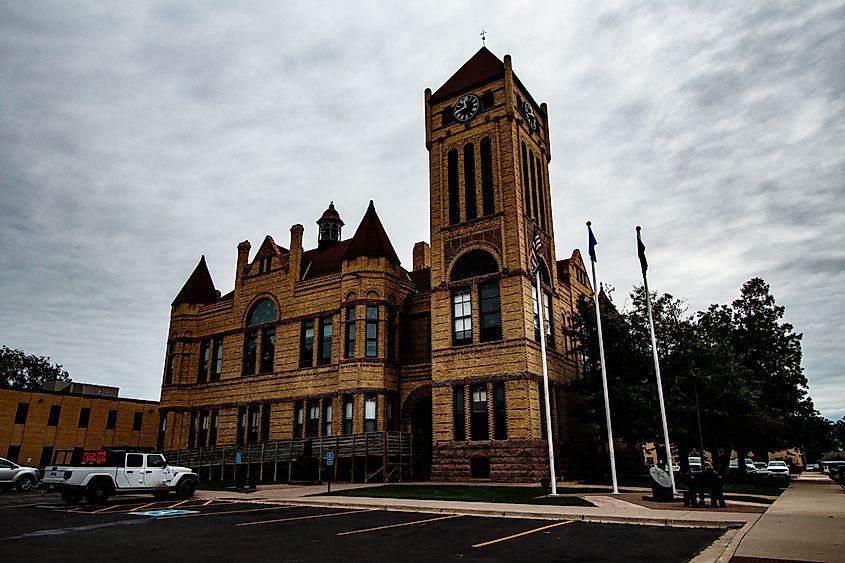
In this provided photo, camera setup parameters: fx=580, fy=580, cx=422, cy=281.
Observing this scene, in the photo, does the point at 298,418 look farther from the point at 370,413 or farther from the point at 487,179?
the point at 487,179

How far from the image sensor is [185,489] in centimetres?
2300

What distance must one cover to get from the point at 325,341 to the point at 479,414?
11.5 metres

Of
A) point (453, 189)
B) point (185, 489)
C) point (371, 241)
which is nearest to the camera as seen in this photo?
point (185, 489)

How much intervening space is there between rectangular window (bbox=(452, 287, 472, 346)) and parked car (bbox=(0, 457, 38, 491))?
904 inches

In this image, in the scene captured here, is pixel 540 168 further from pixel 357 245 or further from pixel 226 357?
pixel 226 357

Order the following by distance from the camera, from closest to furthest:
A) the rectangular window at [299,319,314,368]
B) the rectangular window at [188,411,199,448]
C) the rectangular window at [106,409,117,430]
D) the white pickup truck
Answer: the white pickup truck
the rectangular window at [299,319,314,368]
the rectangular window at [188,411,199,448]
the rectangular window at [106,409,117,430]

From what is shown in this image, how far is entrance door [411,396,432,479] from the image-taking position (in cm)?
3291

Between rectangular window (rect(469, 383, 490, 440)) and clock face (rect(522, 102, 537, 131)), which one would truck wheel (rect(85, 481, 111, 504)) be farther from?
clock face (rect(522, 102, 537, 131))

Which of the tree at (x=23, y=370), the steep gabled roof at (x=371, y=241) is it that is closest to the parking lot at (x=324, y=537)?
the steep gabled roof at (x=371, y=241)

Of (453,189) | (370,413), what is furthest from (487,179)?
(370,413)

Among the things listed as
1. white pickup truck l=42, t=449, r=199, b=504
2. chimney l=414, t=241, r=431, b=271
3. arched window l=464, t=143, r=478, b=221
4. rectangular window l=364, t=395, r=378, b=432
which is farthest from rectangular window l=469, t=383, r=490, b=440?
chimney l=414, t=241, r=431, b=271

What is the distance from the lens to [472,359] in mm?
30812

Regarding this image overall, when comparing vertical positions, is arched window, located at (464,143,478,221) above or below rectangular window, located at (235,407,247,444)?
above

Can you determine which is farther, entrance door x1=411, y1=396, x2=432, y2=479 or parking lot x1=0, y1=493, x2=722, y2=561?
entrance door x1=411, y1=396, x2=432, y2=479
